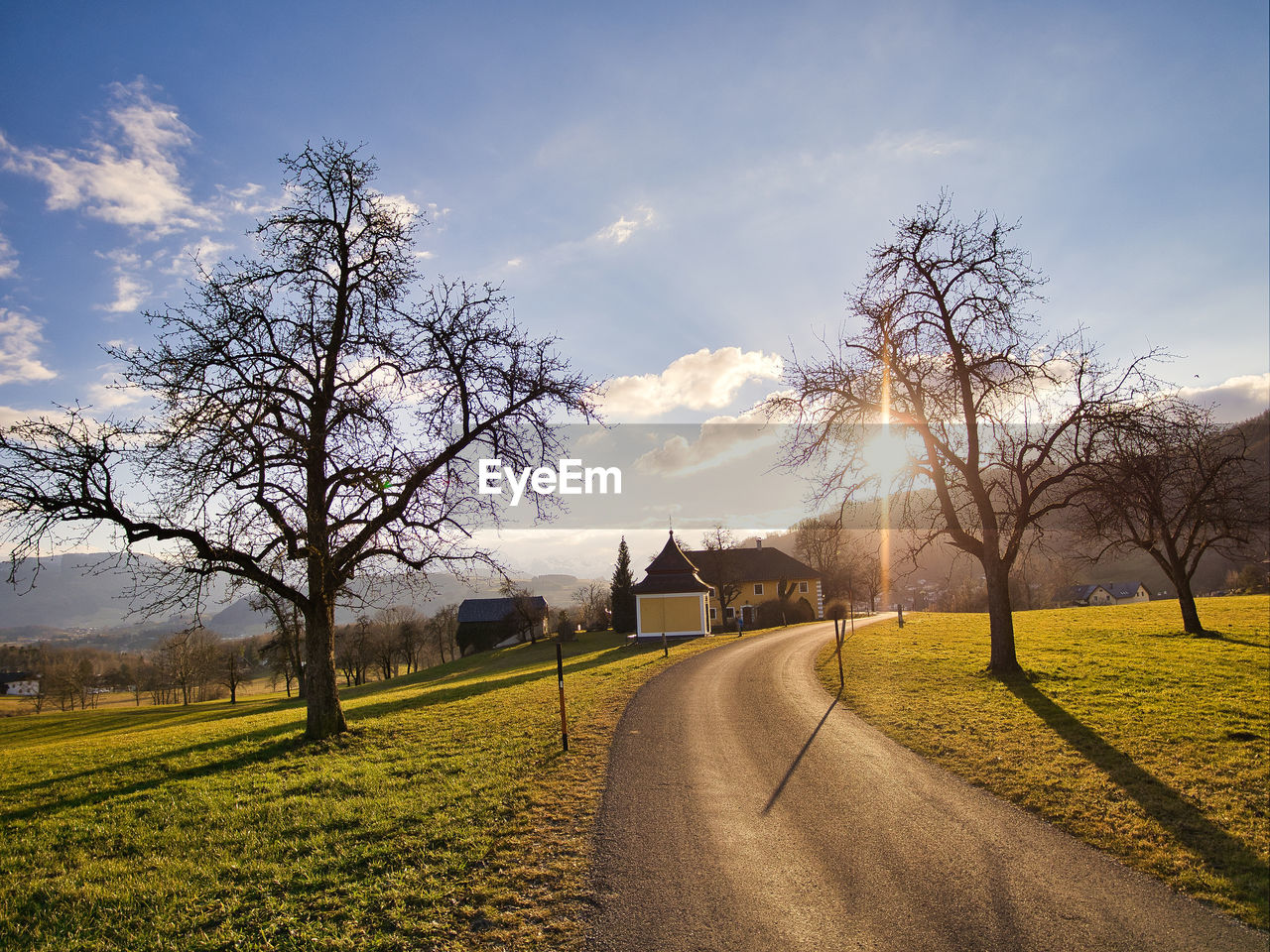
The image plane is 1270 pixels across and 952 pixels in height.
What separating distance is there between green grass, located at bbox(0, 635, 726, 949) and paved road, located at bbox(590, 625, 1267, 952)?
70cm

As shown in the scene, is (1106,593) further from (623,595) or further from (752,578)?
(623,595)

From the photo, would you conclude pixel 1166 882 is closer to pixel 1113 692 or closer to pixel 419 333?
pixel 1113 692

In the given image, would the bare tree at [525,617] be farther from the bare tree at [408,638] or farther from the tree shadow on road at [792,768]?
the tree shadow on road at [792,768]

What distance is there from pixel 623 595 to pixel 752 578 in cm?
1312

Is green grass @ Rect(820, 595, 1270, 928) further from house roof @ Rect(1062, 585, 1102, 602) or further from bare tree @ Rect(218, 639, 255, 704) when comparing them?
house roof @ Rect(1062, 585, 1102, 602)

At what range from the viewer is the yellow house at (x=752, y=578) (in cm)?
5753

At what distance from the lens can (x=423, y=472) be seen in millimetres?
12438

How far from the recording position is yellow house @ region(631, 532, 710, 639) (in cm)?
4078

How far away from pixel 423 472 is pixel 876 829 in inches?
396

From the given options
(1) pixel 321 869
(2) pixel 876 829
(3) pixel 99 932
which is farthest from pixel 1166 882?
(3) pixel 99 932

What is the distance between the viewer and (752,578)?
59.5 metres

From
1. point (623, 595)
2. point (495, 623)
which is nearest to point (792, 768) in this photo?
point (623, 595)

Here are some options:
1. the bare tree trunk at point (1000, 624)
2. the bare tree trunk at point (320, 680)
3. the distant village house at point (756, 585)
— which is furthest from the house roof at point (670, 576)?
the bare tree trunk at point (320, 680)

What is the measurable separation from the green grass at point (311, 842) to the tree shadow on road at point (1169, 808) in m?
5.90
